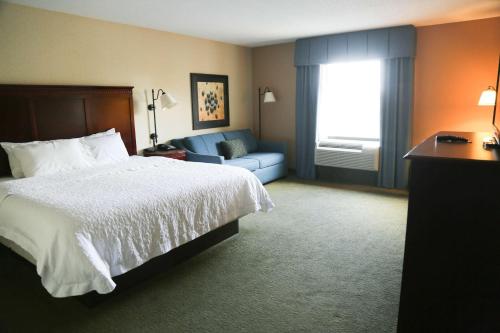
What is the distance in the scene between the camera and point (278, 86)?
6137 millimetres

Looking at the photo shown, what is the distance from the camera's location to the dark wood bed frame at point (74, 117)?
3.02 meters

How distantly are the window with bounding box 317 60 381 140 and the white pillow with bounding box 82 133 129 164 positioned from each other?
3.21 m

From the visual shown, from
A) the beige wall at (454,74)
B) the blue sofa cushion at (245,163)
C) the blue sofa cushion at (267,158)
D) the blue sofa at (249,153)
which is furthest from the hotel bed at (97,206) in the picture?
the beige wall at (454,74)

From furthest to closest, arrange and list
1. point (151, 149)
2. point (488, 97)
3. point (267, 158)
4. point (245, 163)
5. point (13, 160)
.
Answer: point (267, 158) < point (245, 163) < point (151, 149) < point (488, 97) < point (13, 160)

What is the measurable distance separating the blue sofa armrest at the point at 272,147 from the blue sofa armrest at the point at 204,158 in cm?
146

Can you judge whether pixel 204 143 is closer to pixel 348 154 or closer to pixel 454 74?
pixel 348 154

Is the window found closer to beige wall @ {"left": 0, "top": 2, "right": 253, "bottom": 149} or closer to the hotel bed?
beige wall @ {"left": 0, "top": 2, "right": 253, "bottom": 149}

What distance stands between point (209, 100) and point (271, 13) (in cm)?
205

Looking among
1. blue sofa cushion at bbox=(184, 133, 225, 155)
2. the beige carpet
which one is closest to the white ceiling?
blue sofa cushion at bbox=(184, 133, 225, 155)

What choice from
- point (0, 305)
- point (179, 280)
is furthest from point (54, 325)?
point (179, 280)

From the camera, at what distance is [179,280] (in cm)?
265

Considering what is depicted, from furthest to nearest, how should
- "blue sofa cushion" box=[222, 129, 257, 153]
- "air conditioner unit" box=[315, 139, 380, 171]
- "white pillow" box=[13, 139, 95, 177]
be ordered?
"blue sofa cushion" box=[222, 129, 257, 153] < "air conditioner unit" box=[315, 139, 380, 171] < "white pillow" box=[13, 139, 95, 177]

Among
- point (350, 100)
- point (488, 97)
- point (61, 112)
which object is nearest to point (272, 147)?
point (350, 100)

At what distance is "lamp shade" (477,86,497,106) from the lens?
4.02m
